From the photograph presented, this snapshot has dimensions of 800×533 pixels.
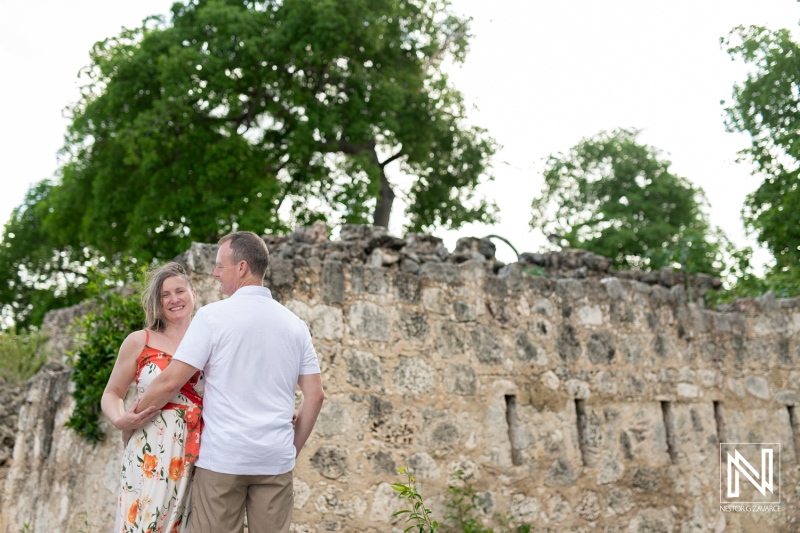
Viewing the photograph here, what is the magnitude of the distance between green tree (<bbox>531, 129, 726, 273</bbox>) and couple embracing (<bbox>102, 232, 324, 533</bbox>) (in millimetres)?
17300

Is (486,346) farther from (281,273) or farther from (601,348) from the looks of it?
(281,273)

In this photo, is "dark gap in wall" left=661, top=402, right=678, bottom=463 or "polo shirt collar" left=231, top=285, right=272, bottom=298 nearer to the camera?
"polo shirt collar" left=231, top=285, right=272, bottom=298

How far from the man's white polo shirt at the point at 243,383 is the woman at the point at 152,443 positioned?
0.15 metres

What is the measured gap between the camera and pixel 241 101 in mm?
15328

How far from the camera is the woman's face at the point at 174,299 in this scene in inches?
120

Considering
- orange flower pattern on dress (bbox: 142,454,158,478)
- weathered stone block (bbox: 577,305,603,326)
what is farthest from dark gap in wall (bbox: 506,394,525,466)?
orange flower pattern on dress (bbox: 142,454,158,478)

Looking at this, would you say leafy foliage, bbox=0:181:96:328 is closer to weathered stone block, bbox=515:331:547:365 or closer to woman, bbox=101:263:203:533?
weathered stone block, bbox=515:331:547:365

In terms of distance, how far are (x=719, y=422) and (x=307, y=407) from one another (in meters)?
5.16

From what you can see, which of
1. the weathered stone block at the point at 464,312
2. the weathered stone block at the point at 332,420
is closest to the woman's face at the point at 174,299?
the weathered stone block at the point at 332,420

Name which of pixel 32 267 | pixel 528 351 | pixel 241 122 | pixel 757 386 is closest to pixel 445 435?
pixel 528 351

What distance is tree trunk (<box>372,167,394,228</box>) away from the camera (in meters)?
16.8

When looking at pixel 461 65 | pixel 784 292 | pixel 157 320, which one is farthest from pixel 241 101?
pixel 157 320

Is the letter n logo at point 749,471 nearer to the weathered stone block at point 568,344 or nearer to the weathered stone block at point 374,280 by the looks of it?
the weathered stone block at point 568,344

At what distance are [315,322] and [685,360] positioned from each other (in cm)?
359
